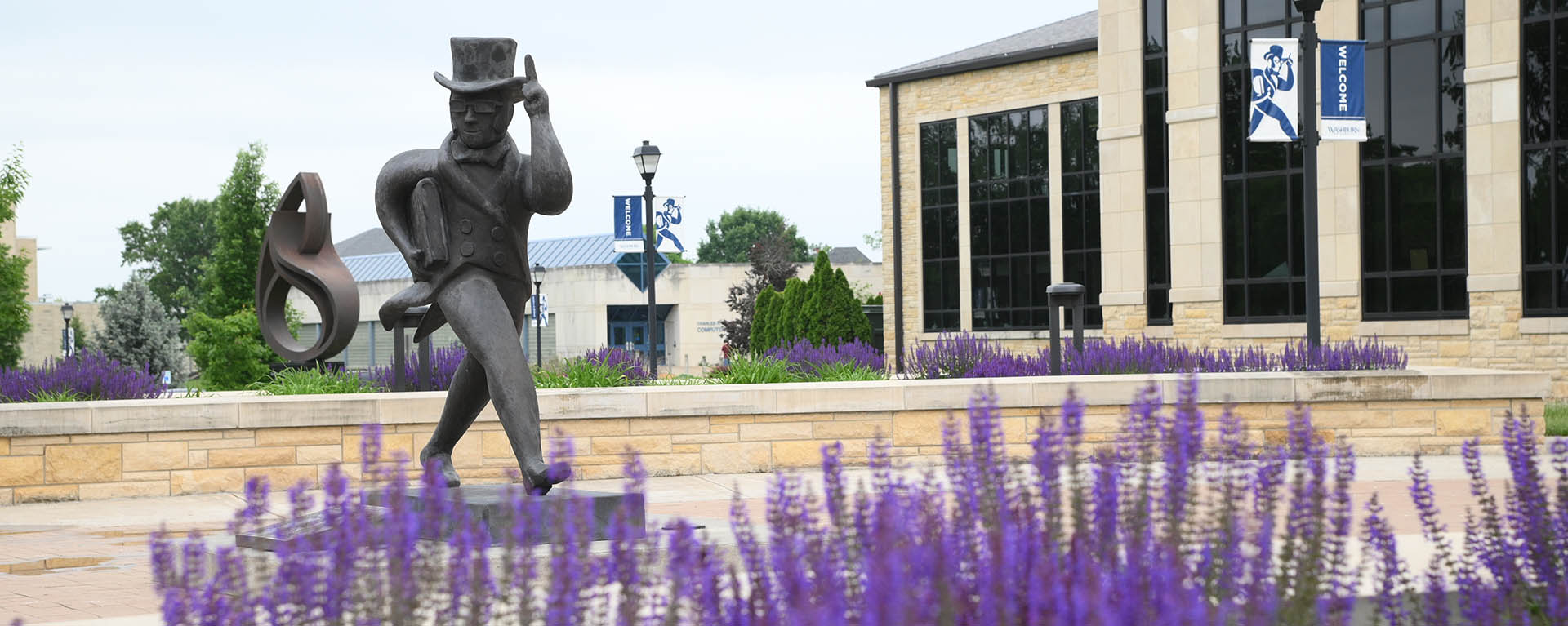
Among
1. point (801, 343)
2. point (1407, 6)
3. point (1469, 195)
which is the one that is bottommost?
point (801, 343)

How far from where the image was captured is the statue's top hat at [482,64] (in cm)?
761

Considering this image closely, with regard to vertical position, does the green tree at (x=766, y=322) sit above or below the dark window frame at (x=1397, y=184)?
below

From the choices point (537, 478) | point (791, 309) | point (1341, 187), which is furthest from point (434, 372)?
point (791, 309)

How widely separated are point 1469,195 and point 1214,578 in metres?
20.4

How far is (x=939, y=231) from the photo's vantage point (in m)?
36.1

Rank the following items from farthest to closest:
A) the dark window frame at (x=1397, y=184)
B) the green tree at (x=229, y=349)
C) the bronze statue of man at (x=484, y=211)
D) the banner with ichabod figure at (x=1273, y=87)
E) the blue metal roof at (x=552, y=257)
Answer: the blue metal roof at (x=552, y=257)
the green tree at (x=229, y=349)
the dark window frame at (x=1397, y=184)
the banner with ichabod figure at (x=1273, y=87)
the bronze statue of man at (x=484, y=211)

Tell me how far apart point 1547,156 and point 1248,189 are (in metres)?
4.90

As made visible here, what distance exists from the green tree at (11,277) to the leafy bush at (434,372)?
2140 cm

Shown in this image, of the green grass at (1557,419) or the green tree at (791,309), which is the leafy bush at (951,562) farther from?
the green tree at (791,309)

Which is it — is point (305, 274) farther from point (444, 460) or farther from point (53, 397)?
point (444, 460)

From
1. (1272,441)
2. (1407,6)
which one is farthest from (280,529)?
(1407,6)

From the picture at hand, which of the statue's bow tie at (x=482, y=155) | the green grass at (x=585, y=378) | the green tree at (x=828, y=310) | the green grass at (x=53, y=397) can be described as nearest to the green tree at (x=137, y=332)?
the green tree at (x=828, y=310)

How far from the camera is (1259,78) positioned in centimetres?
1605

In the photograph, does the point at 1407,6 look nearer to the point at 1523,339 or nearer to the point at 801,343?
the point at 1523,339
